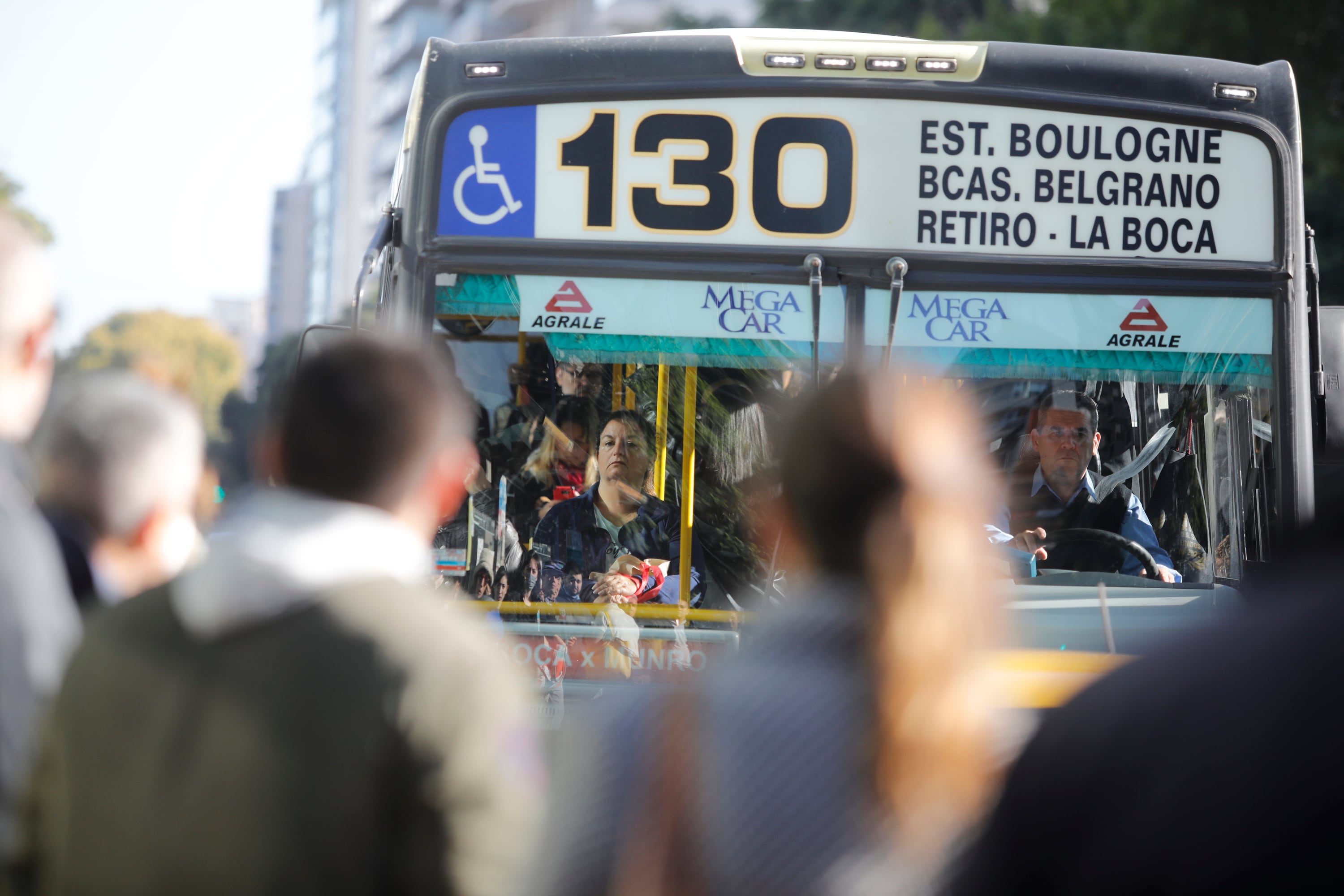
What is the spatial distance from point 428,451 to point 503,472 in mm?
2847

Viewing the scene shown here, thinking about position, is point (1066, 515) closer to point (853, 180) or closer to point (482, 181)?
point (853, 180)

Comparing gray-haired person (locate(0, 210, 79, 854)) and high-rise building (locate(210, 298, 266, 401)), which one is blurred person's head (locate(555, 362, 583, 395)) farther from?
high-rise building (locate(210, 298, 266, 401))

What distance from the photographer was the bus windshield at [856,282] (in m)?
4.38

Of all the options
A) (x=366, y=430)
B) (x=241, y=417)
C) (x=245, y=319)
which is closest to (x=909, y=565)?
(x=366, y=430)

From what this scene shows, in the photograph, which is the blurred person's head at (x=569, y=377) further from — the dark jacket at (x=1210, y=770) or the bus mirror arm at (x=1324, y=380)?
the dark jacket at (x=1210, y=770)

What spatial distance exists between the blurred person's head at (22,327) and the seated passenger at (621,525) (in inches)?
92.3

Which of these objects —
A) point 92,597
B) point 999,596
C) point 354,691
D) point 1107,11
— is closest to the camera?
point 354,691

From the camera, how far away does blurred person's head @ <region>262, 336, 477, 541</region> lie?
1.70 m

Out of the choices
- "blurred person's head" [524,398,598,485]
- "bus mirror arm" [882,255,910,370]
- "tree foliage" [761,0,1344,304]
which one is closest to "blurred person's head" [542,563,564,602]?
"blurred person's head" [524,398,598,485]

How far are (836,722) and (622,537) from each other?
119 inches

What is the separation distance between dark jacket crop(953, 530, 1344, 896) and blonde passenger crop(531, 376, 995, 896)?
0.21 m

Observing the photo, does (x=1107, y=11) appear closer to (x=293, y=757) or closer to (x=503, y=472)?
(x=503, y=472)

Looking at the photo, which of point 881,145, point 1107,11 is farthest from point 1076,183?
point 1107,11

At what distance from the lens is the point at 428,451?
174 centimetres
